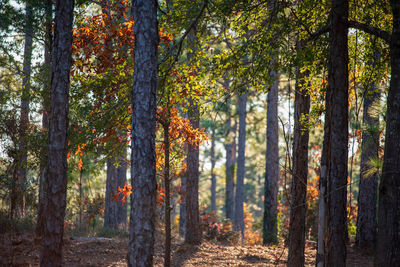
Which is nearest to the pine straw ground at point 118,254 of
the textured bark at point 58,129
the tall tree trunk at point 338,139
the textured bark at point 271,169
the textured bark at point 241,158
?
the textured bark at point 58,129

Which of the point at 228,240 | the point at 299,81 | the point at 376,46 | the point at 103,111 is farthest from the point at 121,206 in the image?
the point at 376,46

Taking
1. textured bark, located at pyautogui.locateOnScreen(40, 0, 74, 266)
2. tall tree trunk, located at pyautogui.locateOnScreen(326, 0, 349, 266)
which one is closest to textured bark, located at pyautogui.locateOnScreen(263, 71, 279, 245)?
tall tree trunk, located at pyautogui.locateOnScreen(326, 0, 349, 266)

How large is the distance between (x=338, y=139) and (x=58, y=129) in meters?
4.50

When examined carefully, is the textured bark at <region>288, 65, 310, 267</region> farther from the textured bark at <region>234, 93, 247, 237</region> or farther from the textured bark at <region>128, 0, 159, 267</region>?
the textured bark at <region>234, 93, 247, 237</region>

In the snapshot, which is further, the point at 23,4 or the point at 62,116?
the point at 23,4

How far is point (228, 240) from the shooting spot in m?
14.9

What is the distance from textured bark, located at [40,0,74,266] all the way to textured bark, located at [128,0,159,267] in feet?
5.01

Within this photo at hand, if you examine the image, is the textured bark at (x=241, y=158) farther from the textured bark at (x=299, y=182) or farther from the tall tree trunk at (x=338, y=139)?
the tall tree trunk at (x=338, y=139)

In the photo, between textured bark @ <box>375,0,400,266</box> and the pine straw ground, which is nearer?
textured bark @ <box>375,0,400,266</box>

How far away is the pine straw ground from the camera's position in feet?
27.6

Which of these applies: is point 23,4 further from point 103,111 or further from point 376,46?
point 376,46

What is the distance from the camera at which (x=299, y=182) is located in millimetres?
6844

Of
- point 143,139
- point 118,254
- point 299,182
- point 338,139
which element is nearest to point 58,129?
point 143,139

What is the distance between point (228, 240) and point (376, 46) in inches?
405
